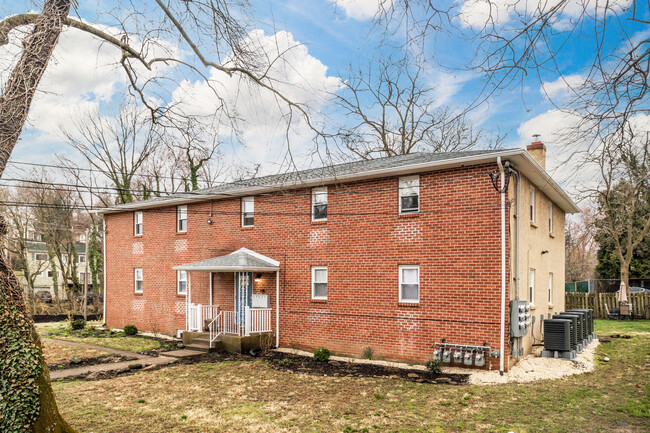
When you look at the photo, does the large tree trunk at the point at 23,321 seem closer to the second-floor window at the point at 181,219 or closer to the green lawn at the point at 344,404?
the green lawn at the point at 344,404

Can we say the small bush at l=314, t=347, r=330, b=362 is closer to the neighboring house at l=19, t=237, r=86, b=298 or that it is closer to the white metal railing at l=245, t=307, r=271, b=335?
the white metal railing at l=245, t=307, r=271, b=335

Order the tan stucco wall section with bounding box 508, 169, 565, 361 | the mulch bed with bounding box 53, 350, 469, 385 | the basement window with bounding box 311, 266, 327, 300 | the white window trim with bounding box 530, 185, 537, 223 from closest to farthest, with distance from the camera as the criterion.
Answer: the mulch bed with bounding box 53, 350, 469, 385, the tan stucco wall section with bounding box 508, 169, 565, 361, the white window trim with bounding box 530, 185, 537, 223, the basement window with bounding box 311, 266, 327, 300

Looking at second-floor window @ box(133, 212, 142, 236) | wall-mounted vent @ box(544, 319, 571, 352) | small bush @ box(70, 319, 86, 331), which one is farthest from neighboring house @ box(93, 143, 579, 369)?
small bush @ box(70, 319, 86, 331)

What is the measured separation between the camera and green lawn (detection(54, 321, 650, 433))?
745cm

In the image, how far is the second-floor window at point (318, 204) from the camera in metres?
15.2

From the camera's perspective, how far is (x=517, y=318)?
11312mm

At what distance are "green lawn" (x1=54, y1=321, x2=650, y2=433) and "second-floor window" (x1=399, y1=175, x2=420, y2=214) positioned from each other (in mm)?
4981

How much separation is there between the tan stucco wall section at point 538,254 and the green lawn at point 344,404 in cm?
286

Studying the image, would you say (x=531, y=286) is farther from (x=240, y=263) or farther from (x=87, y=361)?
(x=87, y=361)

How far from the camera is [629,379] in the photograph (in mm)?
10625

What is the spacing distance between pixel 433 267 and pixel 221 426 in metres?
7.27

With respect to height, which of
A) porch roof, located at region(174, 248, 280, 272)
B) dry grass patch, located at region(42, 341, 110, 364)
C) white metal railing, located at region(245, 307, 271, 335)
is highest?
porch roof, located at region(174, 248, 280, 272)

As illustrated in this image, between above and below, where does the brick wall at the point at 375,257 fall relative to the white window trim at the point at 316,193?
below

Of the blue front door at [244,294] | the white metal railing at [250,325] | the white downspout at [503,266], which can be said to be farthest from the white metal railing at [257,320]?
the white downspout at [503,266]
